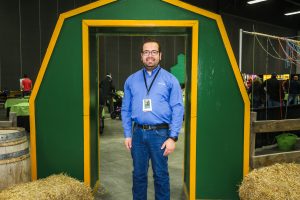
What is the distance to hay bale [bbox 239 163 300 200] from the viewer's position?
10.5 feet

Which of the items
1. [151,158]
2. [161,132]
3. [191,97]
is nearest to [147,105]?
[161,132]

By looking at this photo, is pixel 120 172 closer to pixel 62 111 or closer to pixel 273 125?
pixel 62 111

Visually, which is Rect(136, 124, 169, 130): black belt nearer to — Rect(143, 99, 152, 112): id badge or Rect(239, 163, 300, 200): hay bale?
Rect(143, 99, 152, 112): id badge

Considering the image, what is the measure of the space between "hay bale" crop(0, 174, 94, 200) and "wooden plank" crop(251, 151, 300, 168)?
78.3 inches

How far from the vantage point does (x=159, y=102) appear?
3.22m

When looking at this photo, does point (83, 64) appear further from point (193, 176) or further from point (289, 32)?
point (289, 32)

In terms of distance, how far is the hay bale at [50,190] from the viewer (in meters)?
2.90

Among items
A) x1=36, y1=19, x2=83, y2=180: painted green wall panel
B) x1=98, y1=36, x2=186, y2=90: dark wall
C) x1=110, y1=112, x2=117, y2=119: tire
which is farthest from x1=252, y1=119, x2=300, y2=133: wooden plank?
x1=98, y1=36, x2=186, y2=90: dark wall

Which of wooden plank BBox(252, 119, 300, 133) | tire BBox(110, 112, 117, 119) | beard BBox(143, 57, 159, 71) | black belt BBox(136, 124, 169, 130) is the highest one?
beard BBox(143, 57, 159, 71)

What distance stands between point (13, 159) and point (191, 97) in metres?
1.99

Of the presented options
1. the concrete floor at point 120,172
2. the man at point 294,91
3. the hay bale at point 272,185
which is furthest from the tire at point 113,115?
the hay bale at point 272,185

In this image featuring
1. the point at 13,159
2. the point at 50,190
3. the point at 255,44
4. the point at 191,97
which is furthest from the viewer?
the point at 255,44

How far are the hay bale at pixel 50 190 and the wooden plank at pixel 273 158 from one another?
1989 mm

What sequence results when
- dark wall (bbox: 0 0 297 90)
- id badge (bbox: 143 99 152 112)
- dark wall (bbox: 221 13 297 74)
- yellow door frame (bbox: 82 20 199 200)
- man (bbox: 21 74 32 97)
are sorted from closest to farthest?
id badge (bbox: 143 99 152 112)
yellow door frame (bbox: 82 20 199 200)
man (bbox: 21 74 32 97)
dark wall (bbox: 0 0 297 90)
dark wall (bbox: 221 13 297 74)
